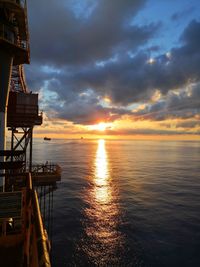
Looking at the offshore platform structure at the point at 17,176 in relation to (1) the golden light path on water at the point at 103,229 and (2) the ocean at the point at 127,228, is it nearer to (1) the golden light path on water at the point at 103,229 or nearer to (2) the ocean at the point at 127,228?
(2) the ocean at the point at 127,228

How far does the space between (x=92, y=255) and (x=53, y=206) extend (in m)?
19.0

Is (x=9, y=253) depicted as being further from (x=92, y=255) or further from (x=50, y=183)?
(x=50, y=183)

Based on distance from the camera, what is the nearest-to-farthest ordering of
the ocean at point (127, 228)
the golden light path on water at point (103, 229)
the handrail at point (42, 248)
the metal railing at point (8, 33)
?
the handrail at point (42, 248), the metal railing at point (8, 33), the ocean at point (127, 228), the golden light path on water at point (103, 229)

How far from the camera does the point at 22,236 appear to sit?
916cm

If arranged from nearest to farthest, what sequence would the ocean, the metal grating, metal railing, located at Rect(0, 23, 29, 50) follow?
1. the metal grating
2. metal railing, located at Rect(0, 23, 29, 50)
3. the ocean

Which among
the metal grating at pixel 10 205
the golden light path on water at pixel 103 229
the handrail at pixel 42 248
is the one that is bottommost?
the golden light path on water at pixel 103 229

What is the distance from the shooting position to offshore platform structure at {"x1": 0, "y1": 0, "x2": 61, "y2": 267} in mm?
6367

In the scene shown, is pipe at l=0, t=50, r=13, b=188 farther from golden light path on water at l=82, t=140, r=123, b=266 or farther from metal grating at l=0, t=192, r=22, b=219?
golden light path on water at l=82, t=140, r=123, b=266

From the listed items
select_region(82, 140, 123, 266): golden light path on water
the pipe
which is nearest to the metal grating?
the pipe

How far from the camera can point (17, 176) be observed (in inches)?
990

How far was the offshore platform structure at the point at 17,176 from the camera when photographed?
6367 millimetres

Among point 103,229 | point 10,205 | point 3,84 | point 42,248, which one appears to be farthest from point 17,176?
point 42,248

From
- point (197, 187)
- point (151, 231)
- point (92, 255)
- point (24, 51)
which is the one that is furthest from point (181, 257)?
point (197, 187)

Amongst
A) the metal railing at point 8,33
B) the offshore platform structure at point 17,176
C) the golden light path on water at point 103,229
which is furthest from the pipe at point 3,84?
the golden light path on water at point 103,229
